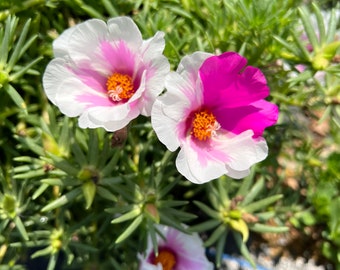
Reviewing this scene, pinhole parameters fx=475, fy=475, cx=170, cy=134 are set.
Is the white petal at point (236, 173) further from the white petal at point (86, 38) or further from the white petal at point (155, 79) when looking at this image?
the white petal at point (86, 38)

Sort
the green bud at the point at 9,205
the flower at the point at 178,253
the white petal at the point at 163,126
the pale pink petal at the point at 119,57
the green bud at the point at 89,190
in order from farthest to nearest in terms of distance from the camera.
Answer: the flower at the point at 178,253, the green bud at the point at 9,205, the green bud at the point at 89,190, the pale pink petal at the point at 119,57, the white petal at the point at 163,126

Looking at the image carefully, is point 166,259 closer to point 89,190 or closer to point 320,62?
point 89,190

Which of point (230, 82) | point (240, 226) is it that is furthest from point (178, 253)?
point (230, 82)

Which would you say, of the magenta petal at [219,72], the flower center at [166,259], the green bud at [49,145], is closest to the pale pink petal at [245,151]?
the magenta petal at [219,72]

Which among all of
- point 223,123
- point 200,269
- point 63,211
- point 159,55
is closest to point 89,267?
point 63,211

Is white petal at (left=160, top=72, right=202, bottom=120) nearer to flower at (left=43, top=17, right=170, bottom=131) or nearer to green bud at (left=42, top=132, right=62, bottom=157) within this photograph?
flower at (left=43, top=17, right=170, bottom=131)

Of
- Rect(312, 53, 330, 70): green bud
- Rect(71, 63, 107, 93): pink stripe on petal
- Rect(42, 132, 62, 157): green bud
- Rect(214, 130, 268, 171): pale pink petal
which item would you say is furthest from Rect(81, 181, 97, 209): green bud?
Rect(312, 53, 330, 70): green bud
